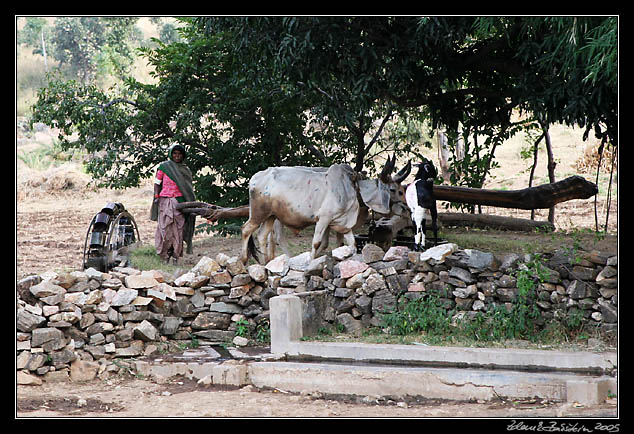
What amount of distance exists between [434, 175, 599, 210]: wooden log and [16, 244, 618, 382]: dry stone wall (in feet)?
15.1

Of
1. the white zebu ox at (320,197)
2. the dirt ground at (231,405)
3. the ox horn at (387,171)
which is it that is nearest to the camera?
the dirt ground at (231,405)

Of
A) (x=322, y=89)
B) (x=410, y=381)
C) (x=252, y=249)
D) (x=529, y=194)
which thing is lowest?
(x=410, y=381)

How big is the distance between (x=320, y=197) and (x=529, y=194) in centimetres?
448

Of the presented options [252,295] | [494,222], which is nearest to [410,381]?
[252,295]

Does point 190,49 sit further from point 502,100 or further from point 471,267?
point 471,267

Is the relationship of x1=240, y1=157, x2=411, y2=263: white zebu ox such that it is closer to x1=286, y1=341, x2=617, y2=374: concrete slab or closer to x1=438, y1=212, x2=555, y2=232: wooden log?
x1=286, y1=341, x2=617, y2=374: concrete slab

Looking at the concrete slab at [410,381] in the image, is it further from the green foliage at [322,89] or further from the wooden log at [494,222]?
the wooden log at [494,222]

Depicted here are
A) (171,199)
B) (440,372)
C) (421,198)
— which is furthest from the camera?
(171,199)

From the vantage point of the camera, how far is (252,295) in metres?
8.51

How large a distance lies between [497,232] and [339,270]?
6.14 metres

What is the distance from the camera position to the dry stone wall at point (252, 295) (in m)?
7.36

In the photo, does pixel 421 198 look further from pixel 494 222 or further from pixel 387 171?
pixel 494 222

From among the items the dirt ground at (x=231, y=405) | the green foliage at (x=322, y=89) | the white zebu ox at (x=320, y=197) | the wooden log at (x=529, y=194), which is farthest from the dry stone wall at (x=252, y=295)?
the wooden log at (x=529, y=194)

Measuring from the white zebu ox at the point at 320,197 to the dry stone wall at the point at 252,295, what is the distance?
1114 mm
